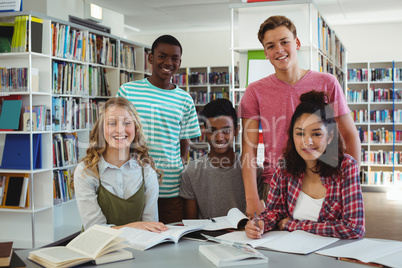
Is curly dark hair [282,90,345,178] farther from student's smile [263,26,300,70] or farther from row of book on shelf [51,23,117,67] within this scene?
row of book on shelf [51,23,117,67]

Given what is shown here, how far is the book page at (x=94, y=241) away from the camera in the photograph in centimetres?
135

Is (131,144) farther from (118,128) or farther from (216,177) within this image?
(216,177)

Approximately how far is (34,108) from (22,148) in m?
0.36

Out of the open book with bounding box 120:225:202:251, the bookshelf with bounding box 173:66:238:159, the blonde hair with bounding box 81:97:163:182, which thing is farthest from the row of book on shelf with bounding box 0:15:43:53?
the bookshelf with bounding box 173:66:238:159

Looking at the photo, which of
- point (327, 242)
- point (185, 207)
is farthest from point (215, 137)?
point (327, 242)

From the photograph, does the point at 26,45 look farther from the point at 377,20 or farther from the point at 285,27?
the point at 377,20

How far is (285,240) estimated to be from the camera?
5.01 ft

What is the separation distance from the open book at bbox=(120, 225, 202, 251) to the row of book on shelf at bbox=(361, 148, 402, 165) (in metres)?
6.57

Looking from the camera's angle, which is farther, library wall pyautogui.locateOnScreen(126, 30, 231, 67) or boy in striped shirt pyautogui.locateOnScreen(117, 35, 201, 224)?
library wall pyautogui.locateOnScreen(126, 30, 231, 67)

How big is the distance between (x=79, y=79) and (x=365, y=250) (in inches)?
144

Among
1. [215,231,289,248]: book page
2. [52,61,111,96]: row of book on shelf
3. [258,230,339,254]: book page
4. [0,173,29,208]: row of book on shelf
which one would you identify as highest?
[52,61,111,96]: row of book on shelf

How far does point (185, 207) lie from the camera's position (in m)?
2.18

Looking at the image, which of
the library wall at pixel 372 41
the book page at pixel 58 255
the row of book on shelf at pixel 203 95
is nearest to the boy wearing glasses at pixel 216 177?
the book page at pixel 58 255

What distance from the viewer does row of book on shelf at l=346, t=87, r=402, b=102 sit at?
24.6ft
